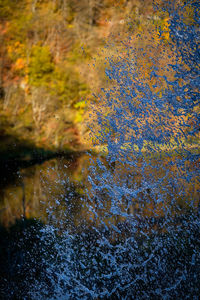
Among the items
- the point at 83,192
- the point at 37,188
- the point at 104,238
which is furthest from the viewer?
the point at 37,188

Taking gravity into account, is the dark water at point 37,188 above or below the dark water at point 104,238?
below

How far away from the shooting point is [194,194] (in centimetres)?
329

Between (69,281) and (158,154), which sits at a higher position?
(158,154)

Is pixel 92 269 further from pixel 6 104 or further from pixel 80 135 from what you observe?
pixel 6 104

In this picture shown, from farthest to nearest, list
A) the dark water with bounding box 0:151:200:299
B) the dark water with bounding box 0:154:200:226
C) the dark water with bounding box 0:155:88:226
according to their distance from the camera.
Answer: the dark water with bounding box 0:155:88:226, the dark water with bounding box 0:154:200:226, the dark water with bounding box 0:151:200:299

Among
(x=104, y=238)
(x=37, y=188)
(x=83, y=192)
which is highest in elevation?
(x=104, y=238)

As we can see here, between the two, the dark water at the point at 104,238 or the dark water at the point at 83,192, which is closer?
the dark water at the point at 104,238

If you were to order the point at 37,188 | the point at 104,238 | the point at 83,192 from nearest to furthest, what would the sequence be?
1. the point at 104,238
2. the point at 83,192
3. the point at 37,188

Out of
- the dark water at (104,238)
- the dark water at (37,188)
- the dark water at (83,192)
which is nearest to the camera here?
the dark water at (104,238)

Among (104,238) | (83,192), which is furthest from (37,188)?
(104,238)

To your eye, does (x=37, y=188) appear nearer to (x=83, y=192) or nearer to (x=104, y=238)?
(x=83, y=192)

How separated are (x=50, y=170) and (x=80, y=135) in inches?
66.4

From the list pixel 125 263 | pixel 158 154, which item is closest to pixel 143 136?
pixel 158 154

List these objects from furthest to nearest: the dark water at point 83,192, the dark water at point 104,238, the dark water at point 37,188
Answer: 1. the dark water at point 37,188
2. the dark water at point 83,192
3. the dark water at point 104,238
